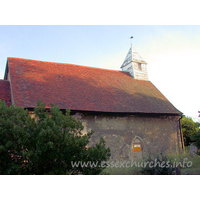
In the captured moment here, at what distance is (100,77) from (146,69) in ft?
18.6

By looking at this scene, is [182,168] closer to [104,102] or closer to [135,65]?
[104,102]

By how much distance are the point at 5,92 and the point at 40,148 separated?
7.76 metres

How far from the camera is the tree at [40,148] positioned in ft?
17.3

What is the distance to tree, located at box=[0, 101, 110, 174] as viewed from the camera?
528 cm

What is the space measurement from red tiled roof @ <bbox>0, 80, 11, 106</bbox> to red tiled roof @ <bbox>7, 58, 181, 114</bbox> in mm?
780

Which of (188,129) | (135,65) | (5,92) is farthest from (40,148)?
(188,129)

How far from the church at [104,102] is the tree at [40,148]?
3.98 m

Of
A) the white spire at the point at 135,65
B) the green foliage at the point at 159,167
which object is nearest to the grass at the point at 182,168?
the green foliage at the point at 159,167

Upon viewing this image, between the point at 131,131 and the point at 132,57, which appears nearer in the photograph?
the point at 131,131

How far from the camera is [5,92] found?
463 inches

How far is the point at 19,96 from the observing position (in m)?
10.3

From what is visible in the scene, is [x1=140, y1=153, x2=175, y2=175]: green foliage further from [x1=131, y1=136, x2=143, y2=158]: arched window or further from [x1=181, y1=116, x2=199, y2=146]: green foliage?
[x1=181, y1=116, x2=199, y2=146]: green foliage

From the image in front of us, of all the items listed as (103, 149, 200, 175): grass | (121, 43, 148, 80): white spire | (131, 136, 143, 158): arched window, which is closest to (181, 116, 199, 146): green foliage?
(103, 149, 200, 175): grass

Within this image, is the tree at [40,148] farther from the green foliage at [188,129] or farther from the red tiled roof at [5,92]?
the green foliage at [188,129]
